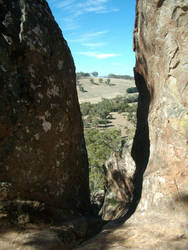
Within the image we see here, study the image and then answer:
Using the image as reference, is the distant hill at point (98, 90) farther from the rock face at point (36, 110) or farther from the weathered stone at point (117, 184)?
the rock face at point (36, 110)

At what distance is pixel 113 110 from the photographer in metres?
53.5

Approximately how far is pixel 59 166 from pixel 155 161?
A: 1907 millimetres

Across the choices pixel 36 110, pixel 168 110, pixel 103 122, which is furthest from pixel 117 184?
pixel 103 122

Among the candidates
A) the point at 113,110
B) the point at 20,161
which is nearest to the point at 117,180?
the point at 20,161

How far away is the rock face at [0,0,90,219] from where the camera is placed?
366 cm

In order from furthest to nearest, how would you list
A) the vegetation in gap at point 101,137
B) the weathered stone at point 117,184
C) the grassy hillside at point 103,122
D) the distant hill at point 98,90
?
the distant hill at point 98,90, the grassy hillside at point 103,122, the vegetation in gap at point 101,137, the weathered stone at point 117,184

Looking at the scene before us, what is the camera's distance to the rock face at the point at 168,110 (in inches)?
147

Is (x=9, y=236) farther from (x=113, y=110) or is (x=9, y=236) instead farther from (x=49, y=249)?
(x=113, y=110)

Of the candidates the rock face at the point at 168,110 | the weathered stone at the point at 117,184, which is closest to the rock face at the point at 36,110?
the rock face at the point at 168,110

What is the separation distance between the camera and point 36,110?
13.1 feet

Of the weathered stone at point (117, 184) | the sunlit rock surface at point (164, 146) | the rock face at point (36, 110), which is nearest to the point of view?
the sunlit rock surface at point (164, 146)

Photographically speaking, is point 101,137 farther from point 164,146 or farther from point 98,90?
point 98,90

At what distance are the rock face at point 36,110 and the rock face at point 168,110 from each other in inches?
67.3

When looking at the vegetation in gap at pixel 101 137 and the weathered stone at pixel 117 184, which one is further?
the vegetation in gap at pixel 101 137
